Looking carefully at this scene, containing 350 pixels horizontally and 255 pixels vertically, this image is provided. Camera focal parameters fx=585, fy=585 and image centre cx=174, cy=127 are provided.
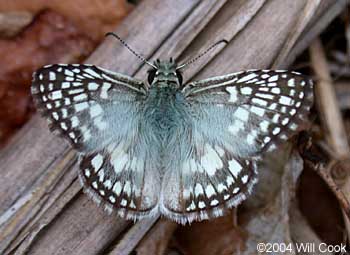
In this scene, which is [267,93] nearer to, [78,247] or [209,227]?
[209,227]

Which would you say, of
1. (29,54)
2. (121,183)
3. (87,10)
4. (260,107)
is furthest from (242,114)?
(29,54)

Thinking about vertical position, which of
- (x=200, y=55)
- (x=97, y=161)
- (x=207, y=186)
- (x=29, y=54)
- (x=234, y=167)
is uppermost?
(x=200, y=55)

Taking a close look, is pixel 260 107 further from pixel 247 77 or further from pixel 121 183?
pixel 121 183

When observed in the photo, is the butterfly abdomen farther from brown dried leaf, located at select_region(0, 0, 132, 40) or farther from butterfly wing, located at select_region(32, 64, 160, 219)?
brown dried leaf, located at select_region(0, 0, 132, 40)

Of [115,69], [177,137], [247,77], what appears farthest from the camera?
[115,69]

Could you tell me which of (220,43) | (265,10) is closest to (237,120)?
(220,43)

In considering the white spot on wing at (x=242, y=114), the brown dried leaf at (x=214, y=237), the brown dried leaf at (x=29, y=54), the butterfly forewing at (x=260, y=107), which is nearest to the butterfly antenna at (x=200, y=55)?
the butterfly forewing at (x=260, y=107)

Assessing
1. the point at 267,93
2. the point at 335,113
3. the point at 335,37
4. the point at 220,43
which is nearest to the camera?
the point at 267,93
